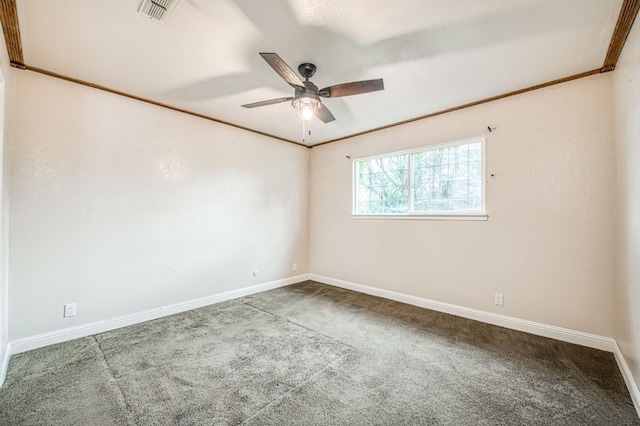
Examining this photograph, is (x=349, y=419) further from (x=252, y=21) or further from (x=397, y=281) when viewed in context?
(x=252, y=21)

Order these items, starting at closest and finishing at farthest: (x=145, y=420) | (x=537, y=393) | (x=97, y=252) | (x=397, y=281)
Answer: (x=145, y=420) < (x=537, y=393) < (x=97, y=252) < (x=397, y=281)

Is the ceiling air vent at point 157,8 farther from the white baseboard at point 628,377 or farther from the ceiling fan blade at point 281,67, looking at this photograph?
the white baseboard at point 628,377

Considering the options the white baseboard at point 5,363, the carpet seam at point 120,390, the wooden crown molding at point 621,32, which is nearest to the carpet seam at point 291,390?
the carpet seam at point 120,390

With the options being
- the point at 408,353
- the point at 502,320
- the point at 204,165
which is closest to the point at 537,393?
the point at 408,353

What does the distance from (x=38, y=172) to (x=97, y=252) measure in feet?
2.93

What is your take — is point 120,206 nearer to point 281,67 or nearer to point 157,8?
point 157,8

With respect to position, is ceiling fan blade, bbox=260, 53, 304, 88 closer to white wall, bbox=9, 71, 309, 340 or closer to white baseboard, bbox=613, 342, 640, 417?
white wall, bbox=9, 71, 309, 340

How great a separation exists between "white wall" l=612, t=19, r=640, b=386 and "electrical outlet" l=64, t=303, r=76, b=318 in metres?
4.55

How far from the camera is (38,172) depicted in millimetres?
2445

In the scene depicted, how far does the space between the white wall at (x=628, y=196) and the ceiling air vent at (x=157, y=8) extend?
3.06 m

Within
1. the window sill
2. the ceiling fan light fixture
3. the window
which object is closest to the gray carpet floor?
the window sill

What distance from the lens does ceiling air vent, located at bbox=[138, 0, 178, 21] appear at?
168 cm

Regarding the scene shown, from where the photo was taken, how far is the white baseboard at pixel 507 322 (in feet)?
7.90

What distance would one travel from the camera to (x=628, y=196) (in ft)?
6.59
